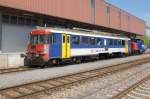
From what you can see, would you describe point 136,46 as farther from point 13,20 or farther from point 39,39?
point 39,39

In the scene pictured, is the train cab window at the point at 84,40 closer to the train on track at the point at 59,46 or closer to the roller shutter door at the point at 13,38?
the train on track at the point at 59,46

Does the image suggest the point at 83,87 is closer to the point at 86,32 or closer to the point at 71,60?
the point at 71,60

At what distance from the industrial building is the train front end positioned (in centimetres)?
424

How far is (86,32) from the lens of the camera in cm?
2814

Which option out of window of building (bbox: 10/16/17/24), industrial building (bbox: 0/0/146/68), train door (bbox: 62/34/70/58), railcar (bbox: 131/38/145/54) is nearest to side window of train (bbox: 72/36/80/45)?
train door (bbox: 62/34/70/58)

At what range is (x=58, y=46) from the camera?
23.5 meters

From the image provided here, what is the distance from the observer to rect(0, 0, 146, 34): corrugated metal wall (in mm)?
28906

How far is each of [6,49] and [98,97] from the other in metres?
18.8

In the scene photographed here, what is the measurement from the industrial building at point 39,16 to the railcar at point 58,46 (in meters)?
4.64

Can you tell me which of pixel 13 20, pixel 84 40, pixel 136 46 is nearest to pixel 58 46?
pixel 84 40

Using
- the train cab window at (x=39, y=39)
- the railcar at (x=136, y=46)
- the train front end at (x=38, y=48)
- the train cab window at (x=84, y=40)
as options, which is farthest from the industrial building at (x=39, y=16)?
the train cab window at (x=84, y=40)

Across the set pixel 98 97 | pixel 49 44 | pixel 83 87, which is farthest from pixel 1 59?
pixel 98 97

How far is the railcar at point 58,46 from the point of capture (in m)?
22.9

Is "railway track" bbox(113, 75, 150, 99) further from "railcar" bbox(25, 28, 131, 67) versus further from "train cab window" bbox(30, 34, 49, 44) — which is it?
"train cab window" bbox(30, 34, 49, 44)
